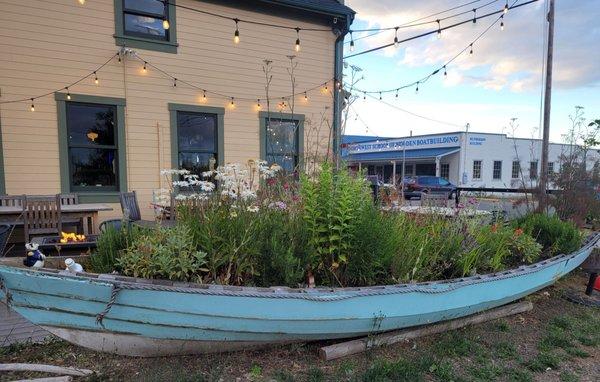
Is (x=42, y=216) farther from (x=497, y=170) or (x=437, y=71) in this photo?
(x=497, y=170)

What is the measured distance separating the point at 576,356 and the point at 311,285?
7.66 ft

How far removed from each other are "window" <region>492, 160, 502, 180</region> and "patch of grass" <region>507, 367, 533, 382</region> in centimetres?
2950

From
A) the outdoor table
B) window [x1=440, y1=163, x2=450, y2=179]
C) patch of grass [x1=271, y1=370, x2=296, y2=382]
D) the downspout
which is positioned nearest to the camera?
patch of grass [x1=271, y1=370, x2=296, y2=382]

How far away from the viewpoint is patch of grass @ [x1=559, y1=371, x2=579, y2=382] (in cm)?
268

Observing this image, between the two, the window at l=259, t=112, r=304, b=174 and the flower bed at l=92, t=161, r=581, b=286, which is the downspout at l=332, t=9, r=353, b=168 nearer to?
the window at l=259, t=112, r=304, b=174

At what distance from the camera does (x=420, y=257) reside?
3199 millimetres

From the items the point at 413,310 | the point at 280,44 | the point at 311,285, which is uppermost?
the point at 280,44

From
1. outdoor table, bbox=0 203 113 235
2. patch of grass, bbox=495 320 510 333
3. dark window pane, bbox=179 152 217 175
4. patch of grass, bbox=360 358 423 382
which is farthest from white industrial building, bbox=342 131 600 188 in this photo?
patch of grass, bbox=360 358 423 382

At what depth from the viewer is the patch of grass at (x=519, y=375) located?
263 cm

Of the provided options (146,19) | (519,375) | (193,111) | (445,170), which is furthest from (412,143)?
(519,375)

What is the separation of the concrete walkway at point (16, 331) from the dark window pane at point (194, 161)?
3.97 m

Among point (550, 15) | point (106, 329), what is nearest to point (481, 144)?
point (550, 15)

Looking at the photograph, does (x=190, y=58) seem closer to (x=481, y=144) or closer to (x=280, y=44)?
(x=280, y=44)

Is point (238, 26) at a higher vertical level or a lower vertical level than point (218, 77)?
higher
